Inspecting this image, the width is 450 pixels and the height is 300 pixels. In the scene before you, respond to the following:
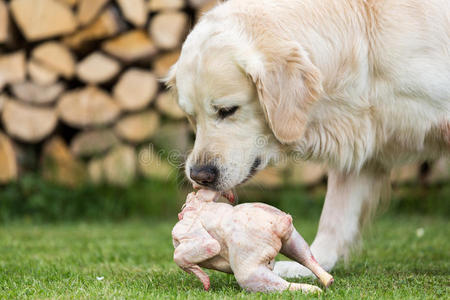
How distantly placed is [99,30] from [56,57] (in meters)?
0.41

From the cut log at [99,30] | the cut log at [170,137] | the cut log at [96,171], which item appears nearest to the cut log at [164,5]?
the cut log at [99,30]

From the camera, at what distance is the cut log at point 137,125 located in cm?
512

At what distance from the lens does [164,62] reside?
16.8 ft

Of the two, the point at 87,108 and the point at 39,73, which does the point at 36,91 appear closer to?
the point at 39,73

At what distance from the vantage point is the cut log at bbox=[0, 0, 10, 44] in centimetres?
479

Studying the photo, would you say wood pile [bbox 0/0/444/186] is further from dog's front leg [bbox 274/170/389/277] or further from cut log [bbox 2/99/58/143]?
dog's front leg [bbox 274/170/389/277]

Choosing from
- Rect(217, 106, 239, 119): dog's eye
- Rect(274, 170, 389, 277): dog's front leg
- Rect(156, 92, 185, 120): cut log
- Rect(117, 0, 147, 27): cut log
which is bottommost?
Rect(274, 170, 389, 277): dog's front leg

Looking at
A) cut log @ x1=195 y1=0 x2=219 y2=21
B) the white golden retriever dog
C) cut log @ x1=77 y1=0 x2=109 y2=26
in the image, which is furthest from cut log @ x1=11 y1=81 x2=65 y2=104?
the white golden retriever dog

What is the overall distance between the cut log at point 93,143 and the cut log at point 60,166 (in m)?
0.08

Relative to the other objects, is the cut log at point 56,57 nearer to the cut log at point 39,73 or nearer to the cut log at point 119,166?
the cut log at point 39,73

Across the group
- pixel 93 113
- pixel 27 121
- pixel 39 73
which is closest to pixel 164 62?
pixel 93 113

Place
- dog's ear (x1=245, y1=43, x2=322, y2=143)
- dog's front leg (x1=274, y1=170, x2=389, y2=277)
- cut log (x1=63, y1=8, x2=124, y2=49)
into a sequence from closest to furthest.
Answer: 1. dog's ear (x1=245, y1=43, x2=322, y2=143)
2. dog's front leg (x1=274, y1=170, x2=389, y2=277)
3. cut log (x1=63, y1=8, x2=124, y2=49)

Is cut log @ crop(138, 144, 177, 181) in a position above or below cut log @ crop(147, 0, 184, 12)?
below

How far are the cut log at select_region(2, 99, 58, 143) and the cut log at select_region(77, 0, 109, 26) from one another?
2.52 feet
